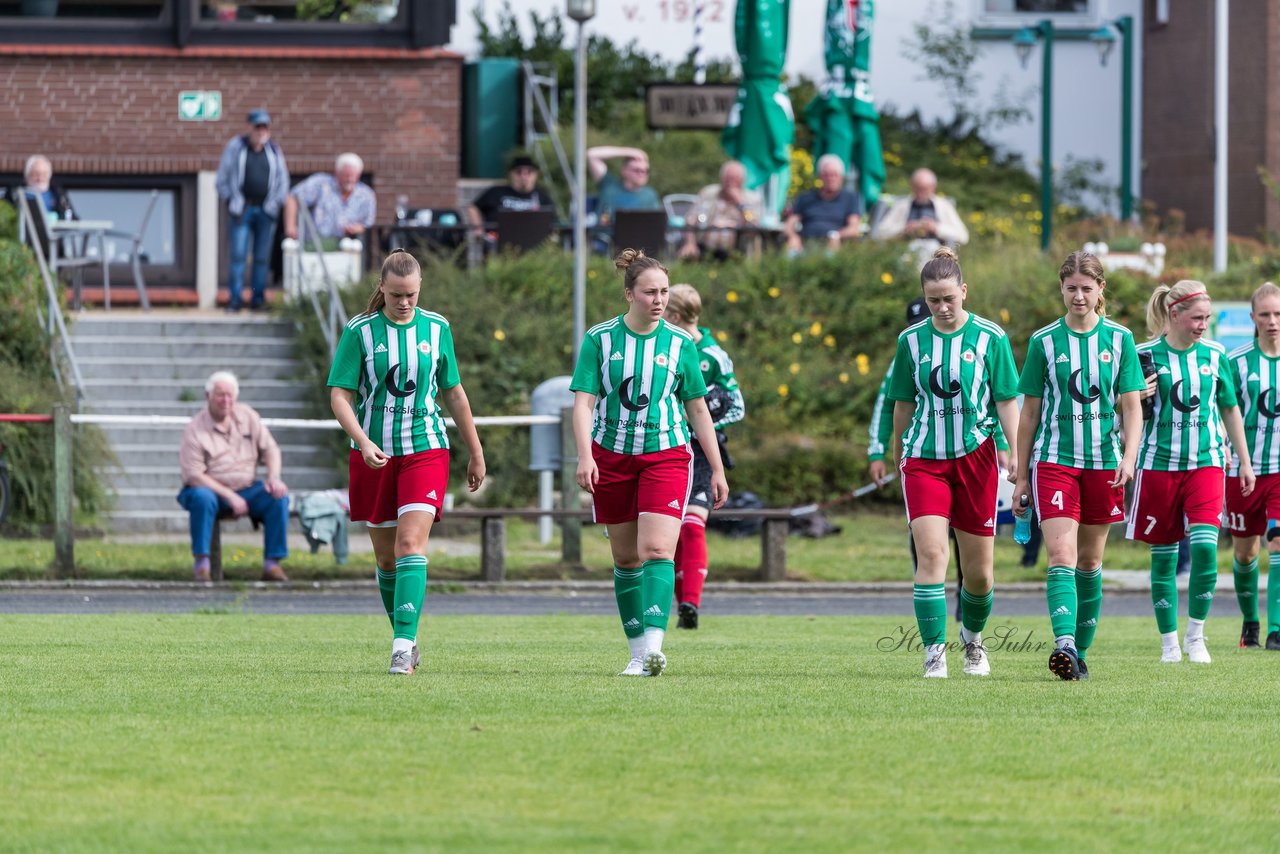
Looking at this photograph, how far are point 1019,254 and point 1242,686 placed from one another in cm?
1558

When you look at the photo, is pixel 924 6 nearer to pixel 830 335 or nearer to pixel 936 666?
pixel 830 335

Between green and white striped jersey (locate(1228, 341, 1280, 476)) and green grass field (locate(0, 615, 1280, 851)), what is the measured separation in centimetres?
163

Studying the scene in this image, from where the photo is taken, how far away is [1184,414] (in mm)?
11023

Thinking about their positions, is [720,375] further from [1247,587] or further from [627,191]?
[627,191]

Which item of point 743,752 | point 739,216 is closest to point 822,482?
point 739,216

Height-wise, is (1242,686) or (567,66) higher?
(567,66)

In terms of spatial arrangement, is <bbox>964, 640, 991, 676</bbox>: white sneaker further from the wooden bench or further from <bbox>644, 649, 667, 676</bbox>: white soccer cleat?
the wooden bench

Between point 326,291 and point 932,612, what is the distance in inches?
568

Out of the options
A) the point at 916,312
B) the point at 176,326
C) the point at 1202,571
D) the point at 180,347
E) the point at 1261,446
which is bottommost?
the point at 1202,571

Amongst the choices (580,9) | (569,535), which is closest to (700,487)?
(569,535)

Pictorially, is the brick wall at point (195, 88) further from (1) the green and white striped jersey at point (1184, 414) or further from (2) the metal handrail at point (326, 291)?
(1) the green and white striped jersey at point (1184, 414)

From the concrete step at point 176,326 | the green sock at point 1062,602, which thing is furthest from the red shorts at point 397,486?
the concrete step at point 176,326

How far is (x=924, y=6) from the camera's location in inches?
1480

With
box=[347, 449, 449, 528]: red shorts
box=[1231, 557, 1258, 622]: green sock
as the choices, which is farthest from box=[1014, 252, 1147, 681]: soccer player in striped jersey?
box=[1231, 557, 1258, 622]: green sock
